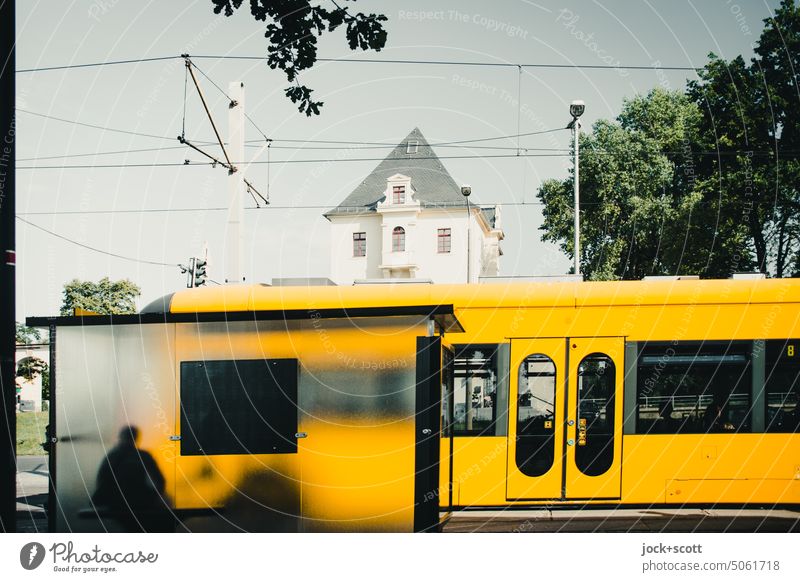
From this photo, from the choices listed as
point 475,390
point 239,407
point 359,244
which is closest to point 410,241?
point 359,244

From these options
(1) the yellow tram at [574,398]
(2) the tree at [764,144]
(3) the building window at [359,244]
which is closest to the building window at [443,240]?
(3) the building window at [359,244]

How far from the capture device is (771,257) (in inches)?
1077

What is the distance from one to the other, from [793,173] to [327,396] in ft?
84.8

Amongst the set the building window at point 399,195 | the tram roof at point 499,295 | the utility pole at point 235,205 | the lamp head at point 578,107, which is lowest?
the tram roof at point 499,295

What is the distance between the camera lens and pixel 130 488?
7.68 m

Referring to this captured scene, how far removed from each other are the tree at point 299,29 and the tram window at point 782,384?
770 cm

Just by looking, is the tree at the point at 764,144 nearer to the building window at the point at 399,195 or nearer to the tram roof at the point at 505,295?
the tram roof at the point at 505,295

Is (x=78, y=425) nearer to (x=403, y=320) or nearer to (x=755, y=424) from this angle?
(x=403, y=320)

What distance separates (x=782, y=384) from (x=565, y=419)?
3279 millimetres

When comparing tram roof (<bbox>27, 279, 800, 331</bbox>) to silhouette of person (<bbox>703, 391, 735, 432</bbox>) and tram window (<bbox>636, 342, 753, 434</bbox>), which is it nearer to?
tram window (<bbox>636, 342, 753, 434</bbox>)

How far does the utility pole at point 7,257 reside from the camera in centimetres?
418
